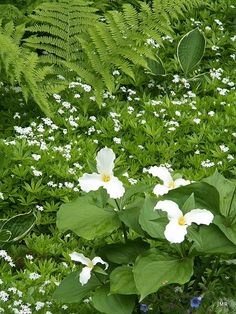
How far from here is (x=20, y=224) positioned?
14.3ft

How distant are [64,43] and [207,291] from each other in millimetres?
3117

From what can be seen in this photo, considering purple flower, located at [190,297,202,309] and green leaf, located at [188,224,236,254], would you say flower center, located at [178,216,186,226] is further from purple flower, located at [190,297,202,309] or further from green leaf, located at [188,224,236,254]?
purple flower, located at [190,297,202,309]

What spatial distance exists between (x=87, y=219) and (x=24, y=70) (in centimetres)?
210

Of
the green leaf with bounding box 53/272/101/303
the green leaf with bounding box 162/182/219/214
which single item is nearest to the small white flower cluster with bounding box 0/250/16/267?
the green leaf with bounding box 53/272/101/303

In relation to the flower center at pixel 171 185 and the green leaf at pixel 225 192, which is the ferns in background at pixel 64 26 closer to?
the green leaf at pixel 225 192

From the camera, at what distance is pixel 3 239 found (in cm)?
423

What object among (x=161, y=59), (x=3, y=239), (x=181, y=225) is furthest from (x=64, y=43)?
(x=181, y=225)

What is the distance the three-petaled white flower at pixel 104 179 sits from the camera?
11.1 ft

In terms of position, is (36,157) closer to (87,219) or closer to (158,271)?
(87,219)

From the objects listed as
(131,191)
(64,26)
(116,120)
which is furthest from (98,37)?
(131,191)

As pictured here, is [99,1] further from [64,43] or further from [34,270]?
[34,270]

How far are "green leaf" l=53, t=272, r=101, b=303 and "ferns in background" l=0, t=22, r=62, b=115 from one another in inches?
79.2

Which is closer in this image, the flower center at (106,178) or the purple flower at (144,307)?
the flower center at (106,178)

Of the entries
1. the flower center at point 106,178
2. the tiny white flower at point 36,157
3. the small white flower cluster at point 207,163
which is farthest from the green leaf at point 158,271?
the small white flower cluster at point 207,163
